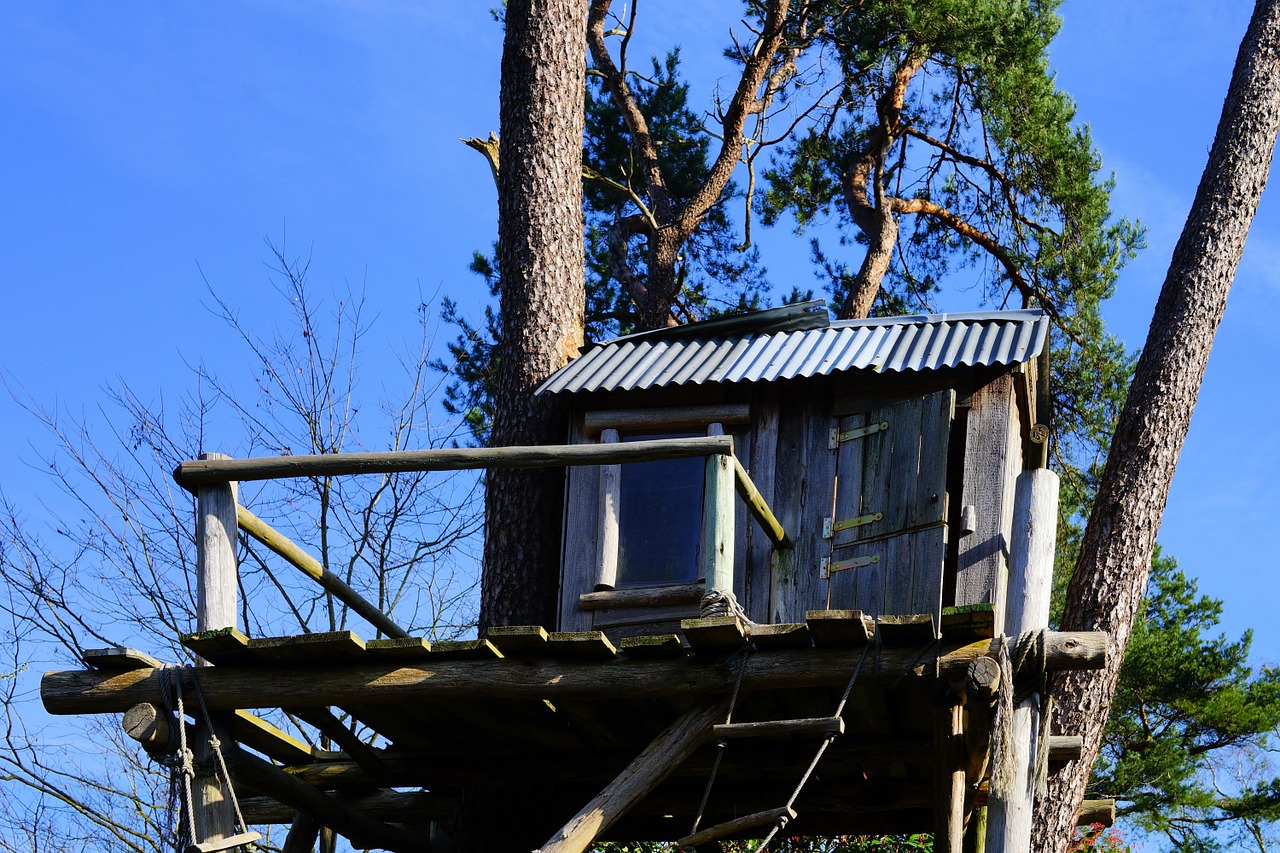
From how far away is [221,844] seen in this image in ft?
23.5

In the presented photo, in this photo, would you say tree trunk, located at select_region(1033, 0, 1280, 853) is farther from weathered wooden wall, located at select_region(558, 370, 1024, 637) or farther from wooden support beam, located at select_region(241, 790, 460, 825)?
wooden support beam, located at select_region(241, 790, 460, 825)

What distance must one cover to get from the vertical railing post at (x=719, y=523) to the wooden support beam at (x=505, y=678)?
418mm

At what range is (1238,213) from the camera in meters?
12.0

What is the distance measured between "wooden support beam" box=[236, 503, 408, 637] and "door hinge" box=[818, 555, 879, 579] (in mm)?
2451

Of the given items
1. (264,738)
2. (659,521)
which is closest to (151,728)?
(264,738)

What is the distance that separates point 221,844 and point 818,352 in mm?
4371

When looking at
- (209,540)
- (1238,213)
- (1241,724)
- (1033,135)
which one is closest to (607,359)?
(209,540)

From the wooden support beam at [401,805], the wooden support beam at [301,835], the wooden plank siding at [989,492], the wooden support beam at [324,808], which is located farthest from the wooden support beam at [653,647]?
the wooden support beam at [301,835]

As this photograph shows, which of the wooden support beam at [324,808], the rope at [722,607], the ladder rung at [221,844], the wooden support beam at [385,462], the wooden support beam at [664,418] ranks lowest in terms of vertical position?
the ladder rung at [221,844]

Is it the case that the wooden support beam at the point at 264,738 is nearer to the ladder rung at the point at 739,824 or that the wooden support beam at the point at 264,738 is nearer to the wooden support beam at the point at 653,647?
the wooden support beam at the point at 653,647

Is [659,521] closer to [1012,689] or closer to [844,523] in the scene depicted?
[844,523]

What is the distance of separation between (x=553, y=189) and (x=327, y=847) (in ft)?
20.4

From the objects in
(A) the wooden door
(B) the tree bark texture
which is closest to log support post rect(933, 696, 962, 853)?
(A) the wooden door

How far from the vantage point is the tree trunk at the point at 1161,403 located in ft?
35.0
